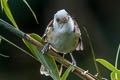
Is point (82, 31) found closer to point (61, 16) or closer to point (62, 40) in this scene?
point (62, 40)

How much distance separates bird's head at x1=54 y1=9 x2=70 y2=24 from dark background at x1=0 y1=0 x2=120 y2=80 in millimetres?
2028

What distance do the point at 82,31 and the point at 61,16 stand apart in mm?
2182

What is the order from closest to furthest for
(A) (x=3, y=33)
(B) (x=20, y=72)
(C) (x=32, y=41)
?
1. (C) (x=32, y=41)
2. (A) (x=3, y=33)
3. (B) (x=20, y=72)

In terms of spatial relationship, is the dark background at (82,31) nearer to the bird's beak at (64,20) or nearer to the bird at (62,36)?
the bird at (62,36)

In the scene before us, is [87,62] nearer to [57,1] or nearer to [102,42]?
[102,42]

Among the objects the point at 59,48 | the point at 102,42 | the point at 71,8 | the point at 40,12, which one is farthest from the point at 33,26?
the point at 59,48

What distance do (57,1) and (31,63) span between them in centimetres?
59

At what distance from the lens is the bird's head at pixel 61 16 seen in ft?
2.70

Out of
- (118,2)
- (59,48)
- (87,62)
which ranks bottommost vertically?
(87,62)

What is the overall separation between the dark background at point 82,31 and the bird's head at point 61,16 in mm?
2028

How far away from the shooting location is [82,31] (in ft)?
9.87

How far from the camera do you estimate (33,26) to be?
10.2 feet

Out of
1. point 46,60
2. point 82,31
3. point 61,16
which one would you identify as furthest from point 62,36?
point 82,31

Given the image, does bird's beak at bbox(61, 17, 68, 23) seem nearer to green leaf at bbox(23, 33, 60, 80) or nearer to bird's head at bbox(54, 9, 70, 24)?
bird's head at bbox(54, 9, 70, 24)
